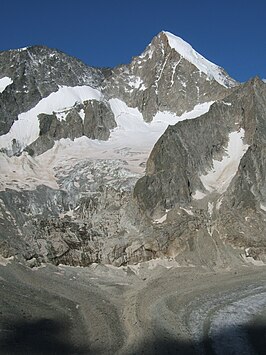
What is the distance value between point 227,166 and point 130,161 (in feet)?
37.2

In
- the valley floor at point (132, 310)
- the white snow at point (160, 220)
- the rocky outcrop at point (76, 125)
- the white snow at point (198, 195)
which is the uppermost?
the rocky outcrop at point (76, 125)

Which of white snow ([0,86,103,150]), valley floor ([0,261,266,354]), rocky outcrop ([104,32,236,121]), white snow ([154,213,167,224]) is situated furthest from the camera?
rocky outcrop ([104,32,236,121])

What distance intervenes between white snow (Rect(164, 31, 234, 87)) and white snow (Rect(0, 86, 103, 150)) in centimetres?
1510

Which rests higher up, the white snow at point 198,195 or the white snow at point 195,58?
the white snow at point 195,58

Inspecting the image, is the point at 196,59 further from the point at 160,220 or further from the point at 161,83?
the point at 160,220

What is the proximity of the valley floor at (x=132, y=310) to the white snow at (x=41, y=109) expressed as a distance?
32.5 meters

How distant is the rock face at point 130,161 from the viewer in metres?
49.1

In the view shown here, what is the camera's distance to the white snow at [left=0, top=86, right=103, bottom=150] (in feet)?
241

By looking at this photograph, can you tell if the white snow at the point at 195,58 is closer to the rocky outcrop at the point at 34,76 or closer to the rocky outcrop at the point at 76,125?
the rocky outcrop at the point at 34,76

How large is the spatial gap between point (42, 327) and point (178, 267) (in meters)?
18.0

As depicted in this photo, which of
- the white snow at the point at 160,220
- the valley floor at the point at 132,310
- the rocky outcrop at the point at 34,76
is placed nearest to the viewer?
the valley floor at the point at 132,310

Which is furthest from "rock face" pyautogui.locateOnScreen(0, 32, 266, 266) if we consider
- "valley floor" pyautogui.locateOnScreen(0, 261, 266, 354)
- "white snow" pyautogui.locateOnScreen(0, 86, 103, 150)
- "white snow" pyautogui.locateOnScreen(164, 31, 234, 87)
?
"valley floor" pyautogui.locateOnScreen(0, 261, 266, 354)

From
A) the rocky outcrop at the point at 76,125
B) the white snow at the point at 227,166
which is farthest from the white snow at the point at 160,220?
the rocky outcrop at the point at 76,125

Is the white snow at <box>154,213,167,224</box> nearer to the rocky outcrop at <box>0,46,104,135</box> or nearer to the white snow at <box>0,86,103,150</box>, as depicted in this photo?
the white snow at <box>0,86,103,150</box>
